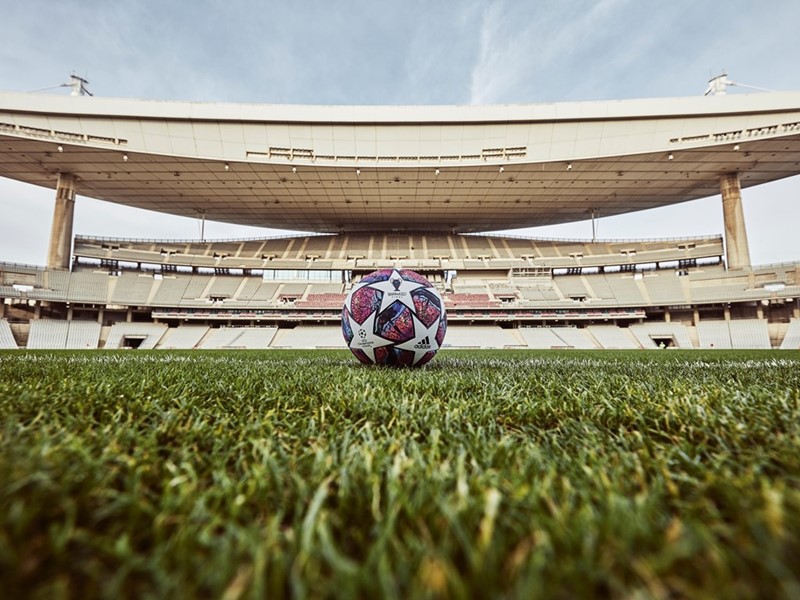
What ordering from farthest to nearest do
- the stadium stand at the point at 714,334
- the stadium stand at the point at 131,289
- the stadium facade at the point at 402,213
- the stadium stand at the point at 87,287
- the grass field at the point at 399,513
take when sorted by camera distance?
the stadium stand at the point at 131,289, the stadium stand at the point at 87,287, the stadium stand at the point at 714,334, the stadium facade at the point at 402,213, the grass field at the point at 399,513

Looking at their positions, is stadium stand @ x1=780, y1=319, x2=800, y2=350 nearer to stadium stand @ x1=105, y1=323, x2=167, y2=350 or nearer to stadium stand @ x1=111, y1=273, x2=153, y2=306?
stadium stand @ x1=105, y1=323, x2=167, y2=350

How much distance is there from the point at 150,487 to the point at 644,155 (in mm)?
33741

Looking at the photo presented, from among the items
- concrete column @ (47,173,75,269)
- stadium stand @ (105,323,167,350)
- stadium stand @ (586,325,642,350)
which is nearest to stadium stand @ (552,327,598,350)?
stadium stand @ (586,325,642,350)

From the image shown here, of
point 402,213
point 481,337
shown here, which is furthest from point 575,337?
point 402,213

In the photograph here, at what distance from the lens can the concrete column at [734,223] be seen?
3084cm

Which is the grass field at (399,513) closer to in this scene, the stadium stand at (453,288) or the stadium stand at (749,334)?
the stadium stand at (453,288)

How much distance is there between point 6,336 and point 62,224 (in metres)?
10.0

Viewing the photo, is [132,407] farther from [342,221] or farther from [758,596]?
[342,221]

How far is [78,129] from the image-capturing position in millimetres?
25875

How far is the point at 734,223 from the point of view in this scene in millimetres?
31438

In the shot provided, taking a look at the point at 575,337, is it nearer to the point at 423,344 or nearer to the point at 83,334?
the point at 423,344

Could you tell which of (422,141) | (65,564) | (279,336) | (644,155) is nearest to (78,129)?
(279,336)

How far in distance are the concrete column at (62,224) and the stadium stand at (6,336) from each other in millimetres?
5672

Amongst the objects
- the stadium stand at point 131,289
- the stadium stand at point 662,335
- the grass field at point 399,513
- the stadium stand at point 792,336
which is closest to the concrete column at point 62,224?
the stadium stand at point 131,289
